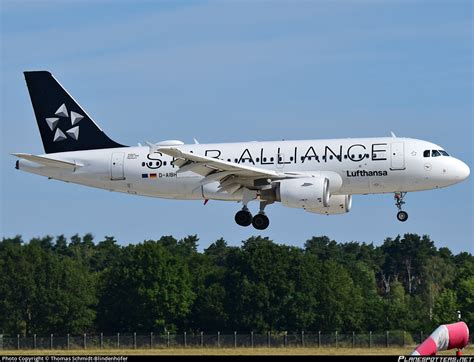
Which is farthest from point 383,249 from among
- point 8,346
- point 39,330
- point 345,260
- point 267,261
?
point 8,346

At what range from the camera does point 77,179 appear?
63531mm

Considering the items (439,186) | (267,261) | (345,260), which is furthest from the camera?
(345,260)

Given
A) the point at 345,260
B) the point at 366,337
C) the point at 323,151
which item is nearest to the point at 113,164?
the point at 323,151

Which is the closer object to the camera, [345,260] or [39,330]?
[39,330]

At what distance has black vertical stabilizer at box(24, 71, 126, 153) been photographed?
65188 mm

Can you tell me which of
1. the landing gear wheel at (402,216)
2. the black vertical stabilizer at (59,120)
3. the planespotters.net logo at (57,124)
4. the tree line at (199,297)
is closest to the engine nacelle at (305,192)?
the landing gear wheel at (402,216)

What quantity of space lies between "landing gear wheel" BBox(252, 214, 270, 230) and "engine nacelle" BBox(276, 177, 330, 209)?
1761mm

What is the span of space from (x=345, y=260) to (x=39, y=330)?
49133 millimetres

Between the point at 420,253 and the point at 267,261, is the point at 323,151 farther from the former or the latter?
the point at 420,253

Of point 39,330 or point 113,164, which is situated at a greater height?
point 113,164

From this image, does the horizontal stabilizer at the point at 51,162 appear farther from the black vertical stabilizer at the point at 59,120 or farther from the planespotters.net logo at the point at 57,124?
the planespotters.net logo at the point at 57,124

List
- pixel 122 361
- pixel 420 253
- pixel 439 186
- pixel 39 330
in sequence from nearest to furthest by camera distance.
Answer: pixel 122 361 → pixel 439 186 → pixel 39 330 → pixel 420 253

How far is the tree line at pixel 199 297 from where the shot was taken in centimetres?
8262

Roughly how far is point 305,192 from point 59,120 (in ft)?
50.2
